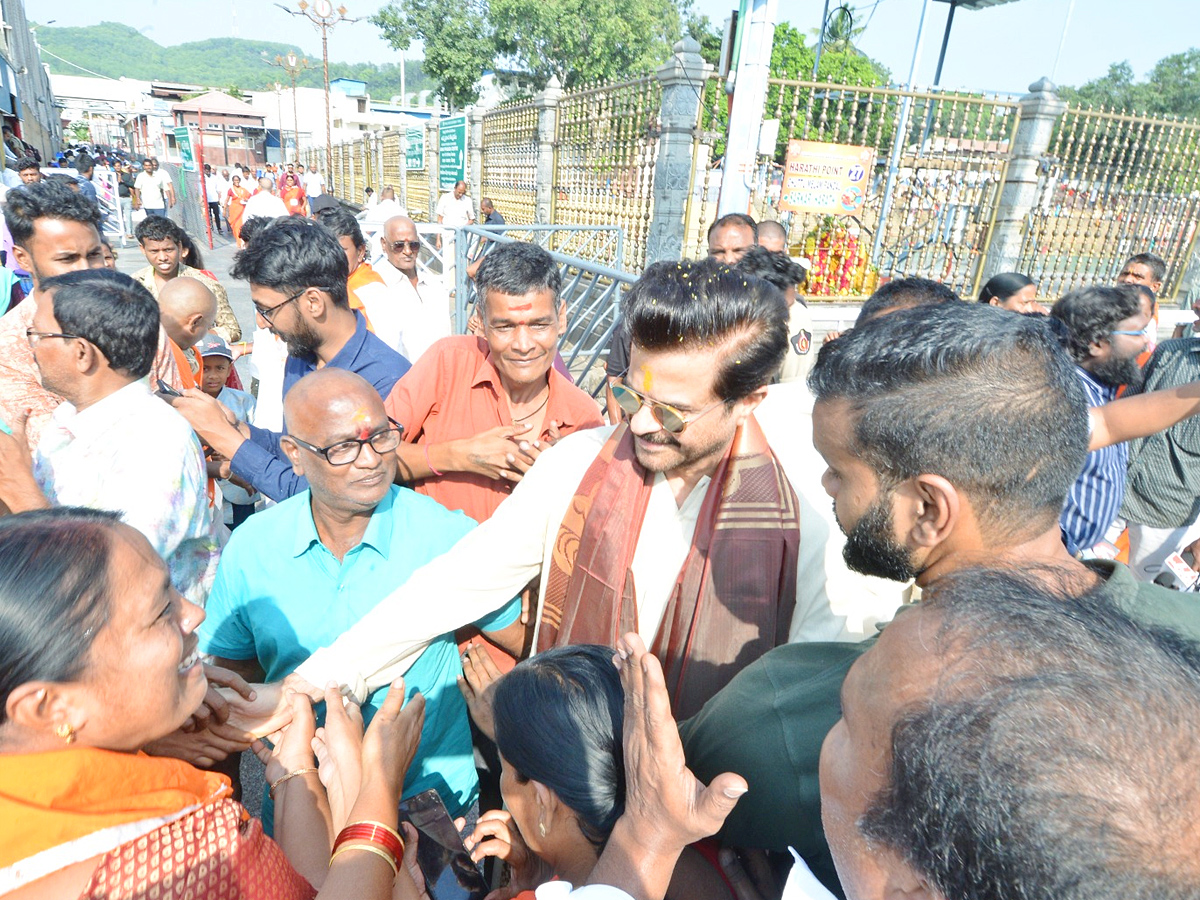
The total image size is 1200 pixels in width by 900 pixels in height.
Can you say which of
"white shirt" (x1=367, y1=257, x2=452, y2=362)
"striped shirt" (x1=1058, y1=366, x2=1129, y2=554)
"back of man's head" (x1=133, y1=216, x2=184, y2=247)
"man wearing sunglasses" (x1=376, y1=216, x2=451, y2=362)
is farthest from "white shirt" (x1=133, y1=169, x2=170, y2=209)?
"striped shirt" (x1=1058, y1=366, x2=1129, y2=554)

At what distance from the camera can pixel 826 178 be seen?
754 centimetres

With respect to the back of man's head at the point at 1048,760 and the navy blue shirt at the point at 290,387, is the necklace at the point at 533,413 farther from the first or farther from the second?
the back of man's head at the point at 1048,760

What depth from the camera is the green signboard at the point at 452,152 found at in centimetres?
1218

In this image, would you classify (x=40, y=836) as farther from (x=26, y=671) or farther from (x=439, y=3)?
(x=439, y=3)

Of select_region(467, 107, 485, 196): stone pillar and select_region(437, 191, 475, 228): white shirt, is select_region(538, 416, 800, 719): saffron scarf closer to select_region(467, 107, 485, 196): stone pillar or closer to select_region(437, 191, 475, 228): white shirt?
select_region(437, 191, 475, 228): white shirt

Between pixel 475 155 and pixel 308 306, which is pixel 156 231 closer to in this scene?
pixel 308 306

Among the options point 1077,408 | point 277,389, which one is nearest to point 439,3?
point 277,389

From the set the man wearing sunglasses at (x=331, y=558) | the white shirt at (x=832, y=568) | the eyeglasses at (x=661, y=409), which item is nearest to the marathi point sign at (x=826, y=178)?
the white shirt at (x=832, y=568)

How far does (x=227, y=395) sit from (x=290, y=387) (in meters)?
1.35

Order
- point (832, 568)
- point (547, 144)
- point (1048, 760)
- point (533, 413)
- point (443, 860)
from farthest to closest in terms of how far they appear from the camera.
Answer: point (547, 144) → point (533, 413) → point (832, 568) → point (443, 860) → point (1048, 760)

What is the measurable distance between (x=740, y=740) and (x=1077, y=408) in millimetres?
780

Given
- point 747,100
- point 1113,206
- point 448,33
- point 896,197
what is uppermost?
point 448,33

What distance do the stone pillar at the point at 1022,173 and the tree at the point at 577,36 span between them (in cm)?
2864

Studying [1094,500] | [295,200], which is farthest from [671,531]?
[295,200]
